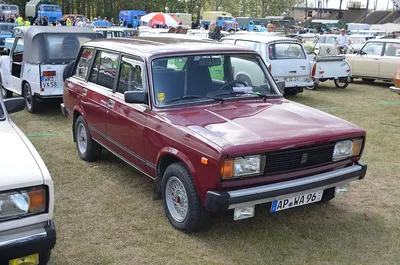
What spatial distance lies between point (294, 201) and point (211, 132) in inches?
41.1

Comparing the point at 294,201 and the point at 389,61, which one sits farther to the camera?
the point at 389,61

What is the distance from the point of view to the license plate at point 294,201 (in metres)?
4.06

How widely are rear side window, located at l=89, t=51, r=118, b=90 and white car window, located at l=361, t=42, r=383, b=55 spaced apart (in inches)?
456

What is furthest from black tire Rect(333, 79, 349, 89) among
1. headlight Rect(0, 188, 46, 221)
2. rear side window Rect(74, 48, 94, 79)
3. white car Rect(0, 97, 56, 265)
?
headlight Rect(0, 188, 46, 221)

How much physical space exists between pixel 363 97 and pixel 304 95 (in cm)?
170

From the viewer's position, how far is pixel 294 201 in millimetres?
4156

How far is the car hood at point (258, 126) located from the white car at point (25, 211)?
1.50 m

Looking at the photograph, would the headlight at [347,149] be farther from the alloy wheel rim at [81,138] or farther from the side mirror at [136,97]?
the alloy wheel rim at [81,138]

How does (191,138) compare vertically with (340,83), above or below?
above

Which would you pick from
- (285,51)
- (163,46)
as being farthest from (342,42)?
(163,46)

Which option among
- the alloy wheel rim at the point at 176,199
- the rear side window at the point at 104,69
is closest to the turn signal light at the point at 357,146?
the alloy wheel rim at the point at 176,199

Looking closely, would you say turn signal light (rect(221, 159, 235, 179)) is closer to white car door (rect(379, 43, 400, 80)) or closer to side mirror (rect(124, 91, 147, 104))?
side mirror (rect(124, 91, 147, 104))

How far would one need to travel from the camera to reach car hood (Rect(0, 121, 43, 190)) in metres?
2.91

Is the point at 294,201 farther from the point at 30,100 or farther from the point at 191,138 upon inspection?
the point at 30,100
